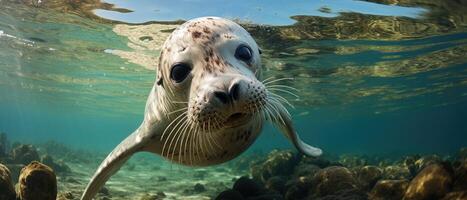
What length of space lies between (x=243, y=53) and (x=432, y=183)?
2.59 meters

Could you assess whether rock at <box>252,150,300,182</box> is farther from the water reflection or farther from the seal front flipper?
the seal front flipper

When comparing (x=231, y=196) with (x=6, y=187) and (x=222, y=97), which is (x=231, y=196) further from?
(x=222, y=97)

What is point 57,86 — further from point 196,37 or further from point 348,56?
point 196,37

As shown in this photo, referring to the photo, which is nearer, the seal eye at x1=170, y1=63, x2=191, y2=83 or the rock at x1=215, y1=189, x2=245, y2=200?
the seal eye at x1=170, y1=63, x2=191, y2=83

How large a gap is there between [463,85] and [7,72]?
103ft

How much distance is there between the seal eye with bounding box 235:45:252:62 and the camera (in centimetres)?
360

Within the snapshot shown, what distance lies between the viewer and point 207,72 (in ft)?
10.7

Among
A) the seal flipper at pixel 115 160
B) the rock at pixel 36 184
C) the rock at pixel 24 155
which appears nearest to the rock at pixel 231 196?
the seal flipper at pixel 115 160

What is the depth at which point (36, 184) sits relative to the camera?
5215 millimetres

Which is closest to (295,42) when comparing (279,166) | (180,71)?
(279,166)

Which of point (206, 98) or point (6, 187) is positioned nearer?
point (206, 98)

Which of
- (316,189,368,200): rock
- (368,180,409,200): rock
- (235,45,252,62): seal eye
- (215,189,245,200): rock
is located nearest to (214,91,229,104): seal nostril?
(235,45,252,62): seal eye

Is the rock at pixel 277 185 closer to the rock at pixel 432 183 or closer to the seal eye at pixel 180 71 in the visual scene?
the rock at pixel 432 183

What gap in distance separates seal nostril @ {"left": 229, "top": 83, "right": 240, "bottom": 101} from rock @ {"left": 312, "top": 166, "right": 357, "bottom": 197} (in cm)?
340
